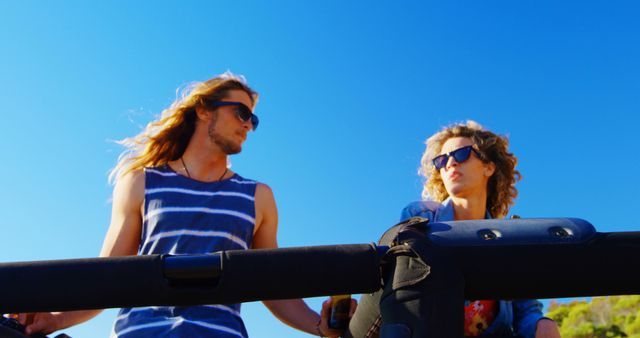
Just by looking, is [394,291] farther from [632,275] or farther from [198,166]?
[198,166]

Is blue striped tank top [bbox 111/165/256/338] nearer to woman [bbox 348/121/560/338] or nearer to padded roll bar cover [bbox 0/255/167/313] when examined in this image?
woman [bbox 348/121/560/338]

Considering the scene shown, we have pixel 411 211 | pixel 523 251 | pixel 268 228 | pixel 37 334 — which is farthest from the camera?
pixel 411 211

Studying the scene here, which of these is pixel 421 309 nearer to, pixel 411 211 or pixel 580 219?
pixel 580 219

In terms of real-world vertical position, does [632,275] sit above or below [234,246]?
below

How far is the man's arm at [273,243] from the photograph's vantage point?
2.72 m

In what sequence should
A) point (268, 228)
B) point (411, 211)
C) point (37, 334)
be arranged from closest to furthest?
1. point (37, 334)
2. point (268, 228)
3. point (411, 211)

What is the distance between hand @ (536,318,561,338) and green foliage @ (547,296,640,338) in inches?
333

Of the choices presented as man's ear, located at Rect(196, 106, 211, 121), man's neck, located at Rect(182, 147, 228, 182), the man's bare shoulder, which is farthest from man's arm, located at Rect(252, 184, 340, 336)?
man's ear, located at Rect(196, 106, 211, 121)

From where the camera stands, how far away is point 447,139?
4.22m

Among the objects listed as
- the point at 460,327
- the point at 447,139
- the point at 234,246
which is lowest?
the point at 460,327

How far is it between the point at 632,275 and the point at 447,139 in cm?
270

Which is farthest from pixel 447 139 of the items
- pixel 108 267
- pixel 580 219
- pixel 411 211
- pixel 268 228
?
pixel 108 267

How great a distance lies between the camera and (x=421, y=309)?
1.42m

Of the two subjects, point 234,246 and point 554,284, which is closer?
point 554,284
